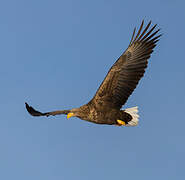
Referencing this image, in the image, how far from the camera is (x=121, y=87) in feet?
31.7

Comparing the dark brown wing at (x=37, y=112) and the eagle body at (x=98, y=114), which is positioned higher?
the dark brown wing at (x=37, y=112)

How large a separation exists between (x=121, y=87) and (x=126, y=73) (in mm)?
401

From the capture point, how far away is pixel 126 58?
9.84m

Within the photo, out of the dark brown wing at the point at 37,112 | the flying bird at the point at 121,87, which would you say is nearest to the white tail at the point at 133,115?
the flying bird at the point at 121,87

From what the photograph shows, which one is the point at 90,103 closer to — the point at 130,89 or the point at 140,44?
the point at 130,89

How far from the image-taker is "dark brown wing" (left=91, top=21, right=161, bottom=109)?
9430 mm

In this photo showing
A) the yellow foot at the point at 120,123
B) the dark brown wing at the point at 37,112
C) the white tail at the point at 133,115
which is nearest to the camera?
the yellow foot at the point at 120,123

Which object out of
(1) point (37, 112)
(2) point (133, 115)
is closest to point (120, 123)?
(2) point (133, 115)

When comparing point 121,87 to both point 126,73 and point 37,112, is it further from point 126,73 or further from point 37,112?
point 37,112

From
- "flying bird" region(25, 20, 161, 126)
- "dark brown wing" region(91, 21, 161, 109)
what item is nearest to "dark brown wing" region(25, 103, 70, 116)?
"flying bird" region(25, 20, 161, 126)

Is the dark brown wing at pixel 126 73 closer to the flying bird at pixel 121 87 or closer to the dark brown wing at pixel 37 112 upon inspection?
the flying bird at pixel 121 87

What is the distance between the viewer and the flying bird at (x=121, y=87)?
368 inches

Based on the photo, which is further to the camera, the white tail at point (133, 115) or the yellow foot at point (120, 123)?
the white tail at point (133, 115)

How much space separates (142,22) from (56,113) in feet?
11.7
